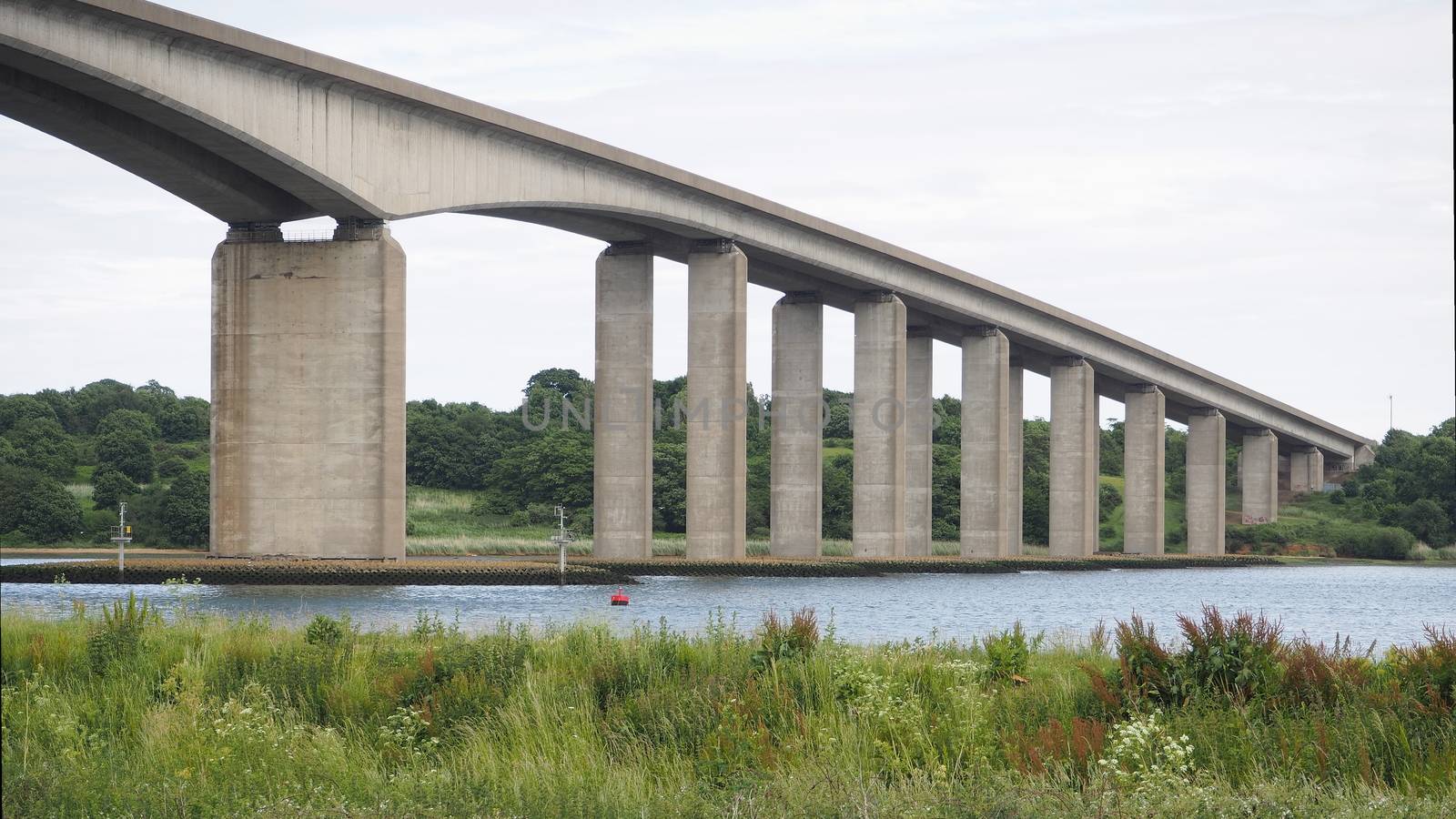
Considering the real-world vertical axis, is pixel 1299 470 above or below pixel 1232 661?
above

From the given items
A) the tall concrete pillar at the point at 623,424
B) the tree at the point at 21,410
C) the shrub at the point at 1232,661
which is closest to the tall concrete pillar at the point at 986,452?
the tall concrete pillar at the point at 623,424

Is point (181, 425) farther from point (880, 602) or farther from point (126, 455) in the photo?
point (880, 602)

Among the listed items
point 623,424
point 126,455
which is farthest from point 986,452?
point 126,455

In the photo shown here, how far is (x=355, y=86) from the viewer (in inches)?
1842

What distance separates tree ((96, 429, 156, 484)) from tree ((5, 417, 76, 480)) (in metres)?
1.90

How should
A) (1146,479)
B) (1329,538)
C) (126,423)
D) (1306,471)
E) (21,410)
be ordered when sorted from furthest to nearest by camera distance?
(1306,471) < (1329,538) < (1146,479) < (126,423) < (21,410)

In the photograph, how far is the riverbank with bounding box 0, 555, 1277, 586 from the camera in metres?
44.9

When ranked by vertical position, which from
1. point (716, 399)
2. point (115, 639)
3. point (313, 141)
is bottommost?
point (115, 639)

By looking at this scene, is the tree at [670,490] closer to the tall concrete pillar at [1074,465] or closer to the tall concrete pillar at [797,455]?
the tall concrete pillar at [797,455]

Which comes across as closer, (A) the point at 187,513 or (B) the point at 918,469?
(A) the point at 187,513

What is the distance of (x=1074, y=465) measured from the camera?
295ft

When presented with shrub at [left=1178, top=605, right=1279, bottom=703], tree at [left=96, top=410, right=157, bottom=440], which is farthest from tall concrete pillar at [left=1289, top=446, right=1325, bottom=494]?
shrub at [left=1178, top=605, right=1279, bottom=703]

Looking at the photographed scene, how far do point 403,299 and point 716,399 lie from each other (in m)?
18.8

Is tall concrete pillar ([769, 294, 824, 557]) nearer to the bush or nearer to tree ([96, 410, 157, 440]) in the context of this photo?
the bush
